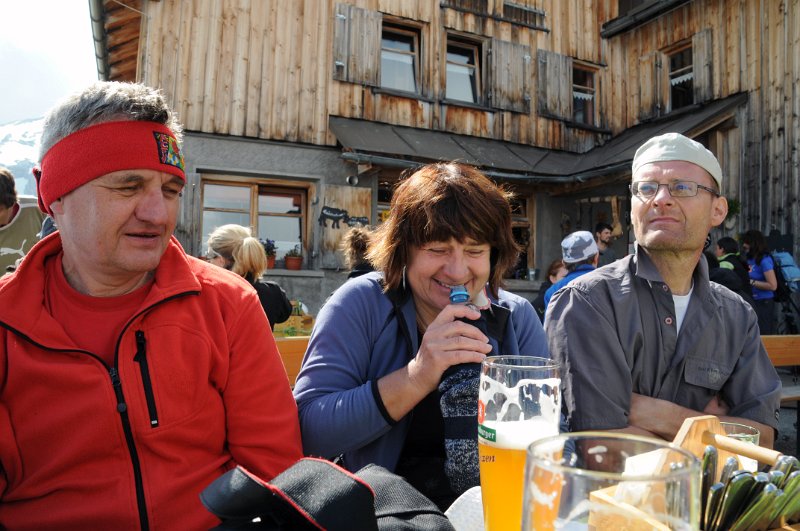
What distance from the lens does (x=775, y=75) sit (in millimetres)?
9188

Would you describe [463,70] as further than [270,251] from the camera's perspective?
Yes

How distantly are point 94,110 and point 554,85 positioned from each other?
435 inches

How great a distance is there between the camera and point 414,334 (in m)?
1.74

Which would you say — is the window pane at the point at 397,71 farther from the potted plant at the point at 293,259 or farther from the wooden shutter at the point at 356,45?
the potted plant at the point at 293,259

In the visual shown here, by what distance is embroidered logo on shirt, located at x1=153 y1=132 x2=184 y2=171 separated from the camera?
154cm

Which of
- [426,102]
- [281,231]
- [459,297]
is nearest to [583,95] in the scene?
[426,102]

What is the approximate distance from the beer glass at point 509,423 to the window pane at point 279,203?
8.64 metres

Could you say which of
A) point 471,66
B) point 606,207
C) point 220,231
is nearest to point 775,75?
point 606,207

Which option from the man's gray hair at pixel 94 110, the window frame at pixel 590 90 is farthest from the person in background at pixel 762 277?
the man's gray hair at pixel 94 110

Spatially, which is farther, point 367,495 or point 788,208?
point 788,208

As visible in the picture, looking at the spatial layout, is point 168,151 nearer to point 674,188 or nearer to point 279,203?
point 674,188

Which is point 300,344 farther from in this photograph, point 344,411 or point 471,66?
point 471,66

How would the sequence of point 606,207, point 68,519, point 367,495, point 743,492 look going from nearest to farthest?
point 743,492 → point 367,495 → point 68,519 → point 606,207

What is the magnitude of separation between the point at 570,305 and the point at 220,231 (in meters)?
3.53
